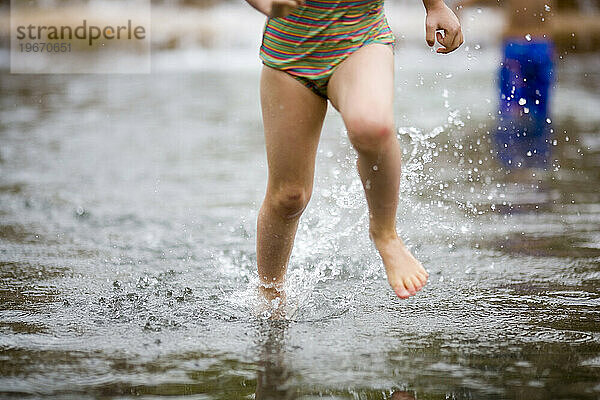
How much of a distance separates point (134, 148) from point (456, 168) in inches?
78.0

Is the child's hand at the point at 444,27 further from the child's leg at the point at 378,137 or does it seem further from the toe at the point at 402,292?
the toe at the point at 402,292

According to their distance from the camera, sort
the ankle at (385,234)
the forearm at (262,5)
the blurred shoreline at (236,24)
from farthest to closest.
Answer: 1. the blurred shoreline at (236,24)
2. the ankle at (385,234)
3. the forearm at (262,5)

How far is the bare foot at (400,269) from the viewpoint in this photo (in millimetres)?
2623

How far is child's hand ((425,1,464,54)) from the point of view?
8.77 ft

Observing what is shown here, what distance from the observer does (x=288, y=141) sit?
2.61 m

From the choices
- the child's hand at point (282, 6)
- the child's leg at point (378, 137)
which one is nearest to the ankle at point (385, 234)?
the child's leg at point (378, 137)

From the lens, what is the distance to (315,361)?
2.30 m

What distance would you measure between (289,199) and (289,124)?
226 mm

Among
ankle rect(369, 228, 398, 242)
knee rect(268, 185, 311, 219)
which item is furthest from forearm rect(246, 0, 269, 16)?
ankle rect(369, 228, 398, 242)

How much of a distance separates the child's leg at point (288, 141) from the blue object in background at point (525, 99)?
273 cm

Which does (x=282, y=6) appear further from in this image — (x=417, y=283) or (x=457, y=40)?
(x=417, y=283)

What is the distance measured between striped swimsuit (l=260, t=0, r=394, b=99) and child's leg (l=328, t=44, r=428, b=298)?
0.12 feet

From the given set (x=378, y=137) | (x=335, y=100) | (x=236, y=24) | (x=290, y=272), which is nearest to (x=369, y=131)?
(x=378, y=137)

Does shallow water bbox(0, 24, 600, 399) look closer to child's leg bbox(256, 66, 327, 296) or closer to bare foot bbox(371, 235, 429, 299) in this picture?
bare foot bbox(371, 235, 429, 299)
